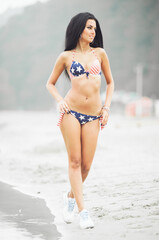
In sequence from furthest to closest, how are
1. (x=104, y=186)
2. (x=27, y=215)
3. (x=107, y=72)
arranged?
(x=104, y=186) → (x=27, y=215) → (x=107, y=72)

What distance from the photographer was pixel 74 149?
4.57 m

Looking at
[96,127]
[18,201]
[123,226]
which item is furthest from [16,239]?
[18,201]

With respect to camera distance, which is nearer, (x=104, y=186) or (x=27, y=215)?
(x=27, y=215)

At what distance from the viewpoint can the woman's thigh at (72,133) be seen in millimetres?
4539

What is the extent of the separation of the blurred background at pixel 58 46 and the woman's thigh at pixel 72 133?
7307 cm

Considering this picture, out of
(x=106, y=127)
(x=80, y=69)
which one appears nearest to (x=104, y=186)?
(x=80, y=69)

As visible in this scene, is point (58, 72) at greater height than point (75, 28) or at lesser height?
lesser

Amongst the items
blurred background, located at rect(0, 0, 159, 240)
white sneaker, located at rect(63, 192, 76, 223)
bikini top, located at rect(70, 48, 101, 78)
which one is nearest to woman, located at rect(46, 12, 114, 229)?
bikini top, located at rect(70, 48, 101, 78)

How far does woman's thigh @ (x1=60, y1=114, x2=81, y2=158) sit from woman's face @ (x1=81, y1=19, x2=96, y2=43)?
2.58ft

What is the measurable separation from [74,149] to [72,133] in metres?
0.16

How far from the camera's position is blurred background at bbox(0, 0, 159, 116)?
86763 millimetres

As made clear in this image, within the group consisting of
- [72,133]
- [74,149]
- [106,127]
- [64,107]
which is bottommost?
[106,127]

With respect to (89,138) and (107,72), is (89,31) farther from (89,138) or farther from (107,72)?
(89,138)

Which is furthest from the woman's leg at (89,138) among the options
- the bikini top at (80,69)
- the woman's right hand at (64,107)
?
the bikini top at (80,69)
